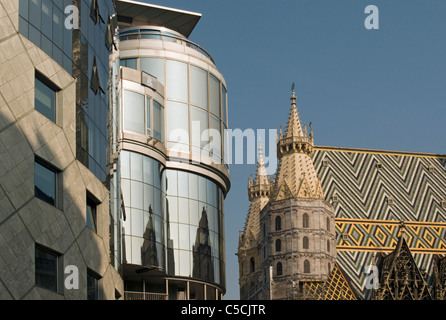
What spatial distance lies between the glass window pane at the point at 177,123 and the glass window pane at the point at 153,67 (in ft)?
4.95

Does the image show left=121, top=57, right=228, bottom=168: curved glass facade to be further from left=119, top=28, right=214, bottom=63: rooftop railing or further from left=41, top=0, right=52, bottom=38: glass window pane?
left=41, top=0, right=52, bottom=38: glass window pane

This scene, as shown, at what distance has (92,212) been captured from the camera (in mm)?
41156

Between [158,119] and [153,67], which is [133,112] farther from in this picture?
[153,67]

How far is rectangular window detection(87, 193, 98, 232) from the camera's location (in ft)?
133

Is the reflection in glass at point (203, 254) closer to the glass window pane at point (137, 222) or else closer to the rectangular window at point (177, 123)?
the rectangular window at point (177, 123)

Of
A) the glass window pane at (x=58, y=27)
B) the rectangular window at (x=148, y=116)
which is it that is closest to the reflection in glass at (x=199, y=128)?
the rectangular window at (x=148, y=116)

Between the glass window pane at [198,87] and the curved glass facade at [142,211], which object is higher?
the glass window pane at [198,87]

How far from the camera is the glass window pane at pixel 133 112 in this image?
4984cm

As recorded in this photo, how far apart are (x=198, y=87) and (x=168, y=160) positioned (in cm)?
486

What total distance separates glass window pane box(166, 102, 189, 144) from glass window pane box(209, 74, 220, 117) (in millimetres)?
2405

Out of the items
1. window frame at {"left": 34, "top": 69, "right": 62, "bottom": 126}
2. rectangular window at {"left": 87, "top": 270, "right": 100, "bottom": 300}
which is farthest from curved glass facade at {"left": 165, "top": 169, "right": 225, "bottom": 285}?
window frame at {"left": 34, "top": 69, "right": 62, "bottom": 126}
